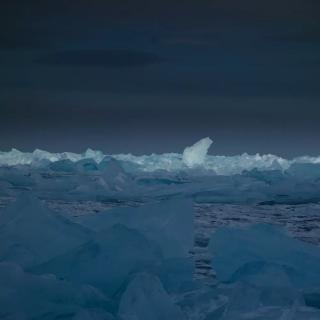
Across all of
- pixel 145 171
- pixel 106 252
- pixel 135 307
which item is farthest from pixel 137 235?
pixel 145 171

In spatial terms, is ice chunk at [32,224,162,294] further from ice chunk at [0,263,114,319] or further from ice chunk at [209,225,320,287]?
ice chunk at [209,225,320,287]

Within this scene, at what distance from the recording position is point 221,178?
474 inches

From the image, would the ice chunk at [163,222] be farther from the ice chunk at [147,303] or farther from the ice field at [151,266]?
the ice chunk at [147,303]

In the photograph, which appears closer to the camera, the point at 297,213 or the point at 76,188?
the point at 297,213

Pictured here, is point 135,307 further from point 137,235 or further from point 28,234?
point 28,234

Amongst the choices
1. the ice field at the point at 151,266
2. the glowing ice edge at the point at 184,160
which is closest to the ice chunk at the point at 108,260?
the ice field at the point at 151,266

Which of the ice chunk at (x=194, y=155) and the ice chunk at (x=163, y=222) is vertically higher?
the ice chunk at (x=194, y=155)

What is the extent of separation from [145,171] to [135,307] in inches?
517

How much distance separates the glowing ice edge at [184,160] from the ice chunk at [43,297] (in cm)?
1214

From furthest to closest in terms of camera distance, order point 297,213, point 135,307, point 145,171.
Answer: point 145,171
point 297,213
point 135,307

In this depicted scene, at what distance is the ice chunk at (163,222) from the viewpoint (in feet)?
14.4

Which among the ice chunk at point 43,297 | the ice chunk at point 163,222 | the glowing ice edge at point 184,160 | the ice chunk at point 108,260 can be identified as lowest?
the ice chunk at point 43,297

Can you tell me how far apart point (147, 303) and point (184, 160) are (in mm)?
13978

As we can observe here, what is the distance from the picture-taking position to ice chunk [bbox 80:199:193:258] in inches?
172
